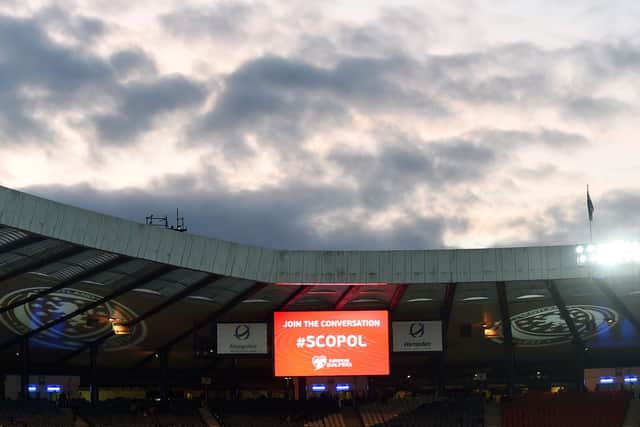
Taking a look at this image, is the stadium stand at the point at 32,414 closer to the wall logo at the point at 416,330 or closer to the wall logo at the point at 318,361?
the wall logo at the point at 318,361

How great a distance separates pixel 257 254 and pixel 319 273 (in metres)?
2.71

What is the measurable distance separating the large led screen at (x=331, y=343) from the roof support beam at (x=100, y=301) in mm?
8160

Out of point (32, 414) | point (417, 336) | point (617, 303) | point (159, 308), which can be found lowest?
point (32, 414)

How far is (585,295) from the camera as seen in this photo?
131 ft

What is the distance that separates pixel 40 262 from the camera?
102 feet

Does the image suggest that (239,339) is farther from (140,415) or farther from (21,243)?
(21,243)

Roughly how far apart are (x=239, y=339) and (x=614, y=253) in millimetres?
17153

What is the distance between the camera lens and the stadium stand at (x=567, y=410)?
4428cm

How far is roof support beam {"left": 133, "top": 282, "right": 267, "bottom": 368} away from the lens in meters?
38.7

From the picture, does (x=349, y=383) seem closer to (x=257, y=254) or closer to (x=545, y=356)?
(x=545, y=356)

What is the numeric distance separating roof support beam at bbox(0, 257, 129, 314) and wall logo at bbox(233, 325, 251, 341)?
977 centimetres

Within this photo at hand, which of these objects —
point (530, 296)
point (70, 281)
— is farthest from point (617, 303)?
point (70, 281)

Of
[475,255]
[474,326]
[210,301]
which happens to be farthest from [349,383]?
[475,255]

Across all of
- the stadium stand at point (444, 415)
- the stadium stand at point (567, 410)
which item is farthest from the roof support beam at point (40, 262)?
the stadium stand at point (567, 410)
